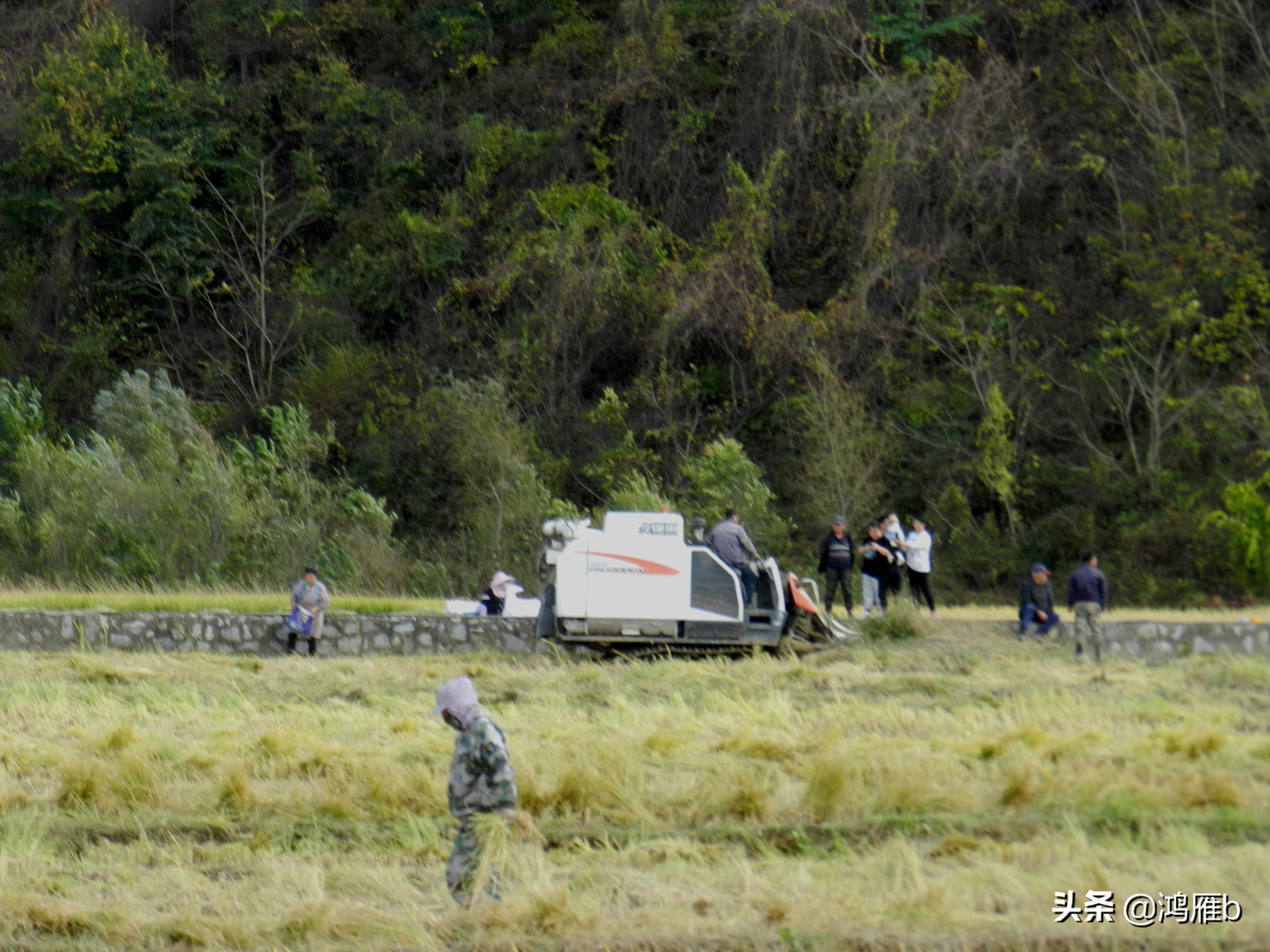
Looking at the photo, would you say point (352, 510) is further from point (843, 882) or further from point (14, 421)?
point (843, 882)

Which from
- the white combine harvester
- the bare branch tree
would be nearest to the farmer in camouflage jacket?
the white combine harvester

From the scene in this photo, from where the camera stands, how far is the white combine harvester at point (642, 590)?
60.3 ft

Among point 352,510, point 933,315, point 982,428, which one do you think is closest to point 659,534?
point 352,510

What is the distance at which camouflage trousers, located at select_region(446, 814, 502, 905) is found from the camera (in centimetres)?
780

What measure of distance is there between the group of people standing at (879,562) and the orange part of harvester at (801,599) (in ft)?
6.70

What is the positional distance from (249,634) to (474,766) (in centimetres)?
1551

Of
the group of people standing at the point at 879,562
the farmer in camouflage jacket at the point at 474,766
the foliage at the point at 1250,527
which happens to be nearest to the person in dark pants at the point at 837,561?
the group of people standing at the point at 879,562

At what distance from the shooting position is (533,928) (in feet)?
25.7

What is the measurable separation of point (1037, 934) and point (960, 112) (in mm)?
32020

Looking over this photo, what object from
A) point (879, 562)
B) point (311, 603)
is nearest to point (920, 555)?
point (879, 562)

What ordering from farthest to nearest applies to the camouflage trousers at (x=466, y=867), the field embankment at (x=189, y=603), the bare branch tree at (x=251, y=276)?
the bare branch tree at (x=251, y=276) → the field embankment at (x=189, y=603) → the camouflage trousers at (x=466, y=867)

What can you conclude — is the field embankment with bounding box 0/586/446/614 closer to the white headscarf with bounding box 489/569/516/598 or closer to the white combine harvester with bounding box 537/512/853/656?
the white headscarf with bounding box 489/569/516/598

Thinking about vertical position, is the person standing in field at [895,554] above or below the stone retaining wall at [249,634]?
above

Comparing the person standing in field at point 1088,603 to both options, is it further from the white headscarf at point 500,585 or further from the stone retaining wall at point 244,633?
the white headscarf at point 500,585
